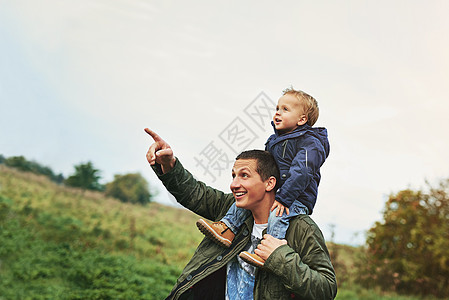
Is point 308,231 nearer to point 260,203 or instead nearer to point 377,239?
point 260,203

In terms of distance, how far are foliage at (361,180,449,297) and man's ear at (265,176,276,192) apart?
949 cm

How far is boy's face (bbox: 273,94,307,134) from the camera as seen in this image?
2990 millimetres

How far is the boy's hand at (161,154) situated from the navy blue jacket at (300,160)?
663 millimetres

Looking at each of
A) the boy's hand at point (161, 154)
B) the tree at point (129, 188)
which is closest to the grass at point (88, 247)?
the tree at point (129, 188)

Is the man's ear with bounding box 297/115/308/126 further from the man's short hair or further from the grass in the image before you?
the grass

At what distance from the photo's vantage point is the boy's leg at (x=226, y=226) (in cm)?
285

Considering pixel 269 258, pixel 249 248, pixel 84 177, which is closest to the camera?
pixel 269 258

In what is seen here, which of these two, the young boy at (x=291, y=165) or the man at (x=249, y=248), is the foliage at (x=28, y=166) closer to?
the man at (x=249, y=248)

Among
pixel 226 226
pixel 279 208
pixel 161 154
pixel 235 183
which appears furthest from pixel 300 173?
pixel 161 154

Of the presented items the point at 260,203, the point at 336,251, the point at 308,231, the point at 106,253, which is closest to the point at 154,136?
the point at 260,203

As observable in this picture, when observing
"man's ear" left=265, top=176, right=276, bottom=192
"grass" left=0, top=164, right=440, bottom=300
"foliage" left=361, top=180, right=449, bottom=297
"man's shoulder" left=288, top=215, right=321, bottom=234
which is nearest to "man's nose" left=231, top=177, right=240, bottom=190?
"man's ear" left=265, top=176, right=276, bottom=192

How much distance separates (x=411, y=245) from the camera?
11.6 meters

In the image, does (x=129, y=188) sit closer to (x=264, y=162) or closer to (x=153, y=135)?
(x=153, y=135)

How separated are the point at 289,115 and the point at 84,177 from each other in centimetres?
Answer: 1122
